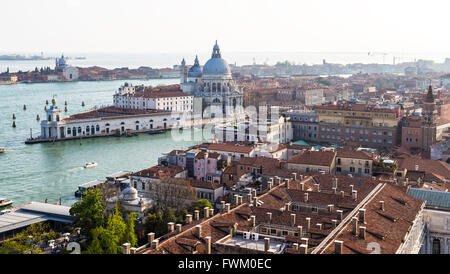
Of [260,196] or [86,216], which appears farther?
[86,216]

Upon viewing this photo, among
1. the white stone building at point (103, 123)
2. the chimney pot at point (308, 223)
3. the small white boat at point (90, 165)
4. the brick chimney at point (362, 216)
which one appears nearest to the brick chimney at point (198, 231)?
the chimney pot at point (308, 223)

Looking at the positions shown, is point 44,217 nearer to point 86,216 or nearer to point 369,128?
point 86,216

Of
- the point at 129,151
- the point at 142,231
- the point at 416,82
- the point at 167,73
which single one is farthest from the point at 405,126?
the point at 167,73

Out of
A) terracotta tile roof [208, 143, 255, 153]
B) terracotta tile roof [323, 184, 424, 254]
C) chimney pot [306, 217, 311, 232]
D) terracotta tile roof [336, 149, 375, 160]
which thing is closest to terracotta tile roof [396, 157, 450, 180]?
terracotta tile roof [336, 149, 375, 160]

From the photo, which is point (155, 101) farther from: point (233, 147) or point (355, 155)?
point (355, 155)
